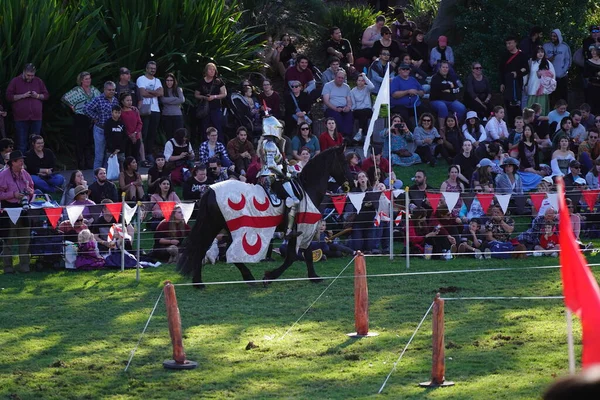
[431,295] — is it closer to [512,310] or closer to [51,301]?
[512,310]

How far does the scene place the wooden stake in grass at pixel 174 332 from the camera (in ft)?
35.8

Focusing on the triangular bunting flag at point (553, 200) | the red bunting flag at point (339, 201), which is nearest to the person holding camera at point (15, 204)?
the red bunting flag at point (339, 201)

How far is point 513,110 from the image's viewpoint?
954 inches

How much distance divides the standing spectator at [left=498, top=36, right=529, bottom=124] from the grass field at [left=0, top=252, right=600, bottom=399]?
792 cm

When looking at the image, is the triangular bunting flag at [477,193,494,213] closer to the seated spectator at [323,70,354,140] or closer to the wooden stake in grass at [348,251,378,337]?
the seated spectator at [323,70,354,140]

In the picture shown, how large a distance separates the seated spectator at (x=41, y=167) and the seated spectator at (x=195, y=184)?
6.84 feet

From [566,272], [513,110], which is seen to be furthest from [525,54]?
[566,272]

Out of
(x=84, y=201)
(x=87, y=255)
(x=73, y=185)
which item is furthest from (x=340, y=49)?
(x=87, y=255)

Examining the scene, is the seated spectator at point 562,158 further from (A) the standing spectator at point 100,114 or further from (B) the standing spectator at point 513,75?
(A) the standing spectator at point 100,114

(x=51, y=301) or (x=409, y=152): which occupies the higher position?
(x=409, y=152)

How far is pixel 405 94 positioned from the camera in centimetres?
2311

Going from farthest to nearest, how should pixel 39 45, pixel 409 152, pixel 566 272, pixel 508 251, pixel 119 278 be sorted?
pixel 409 152 → pixel 39 45 → pixel 508 251 → pixel 119 278 → pixel 566 272

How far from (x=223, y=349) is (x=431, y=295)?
366 centimetres

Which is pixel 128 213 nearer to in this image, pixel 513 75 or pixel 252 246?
pixel 252 246
